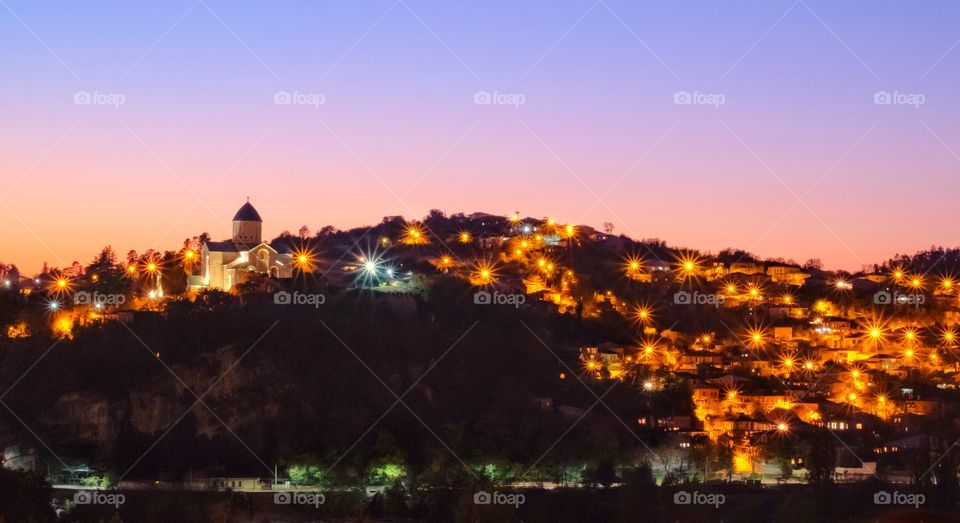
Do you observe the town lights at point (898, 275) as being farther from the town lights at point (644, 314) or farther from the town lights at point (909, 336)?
the town lights at point (644, 314)

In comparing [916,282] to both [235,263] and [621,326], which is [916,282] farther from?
[235,263]

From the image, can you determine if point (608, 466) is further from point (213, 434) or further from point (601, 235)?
point (601, 235)

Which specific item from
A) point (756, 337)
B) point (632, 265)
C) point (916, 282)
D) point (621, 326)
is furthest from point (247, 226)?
point (916, 282)

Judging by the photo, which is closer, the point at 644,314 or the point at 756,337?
the point at 644,314

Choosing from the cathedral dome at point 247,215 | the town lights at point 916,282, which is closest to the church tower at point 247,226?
the cathedral dome at point 247,215

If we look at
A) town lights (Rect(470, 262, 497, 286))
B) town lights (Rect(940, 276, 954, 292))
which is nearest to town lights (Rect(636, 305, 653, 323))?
town lights (Rect(470, 262, 497, 286))

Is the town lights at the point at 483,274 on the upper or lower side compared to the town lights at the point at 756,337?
upper

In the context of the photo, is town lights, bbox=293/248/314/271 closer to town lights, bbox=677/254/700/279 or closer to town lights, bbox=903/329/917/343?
town lights, bbox=677/254/700/279

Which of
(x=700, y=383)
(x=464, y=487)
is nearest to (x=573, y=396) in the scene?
(x=700, y=383)
